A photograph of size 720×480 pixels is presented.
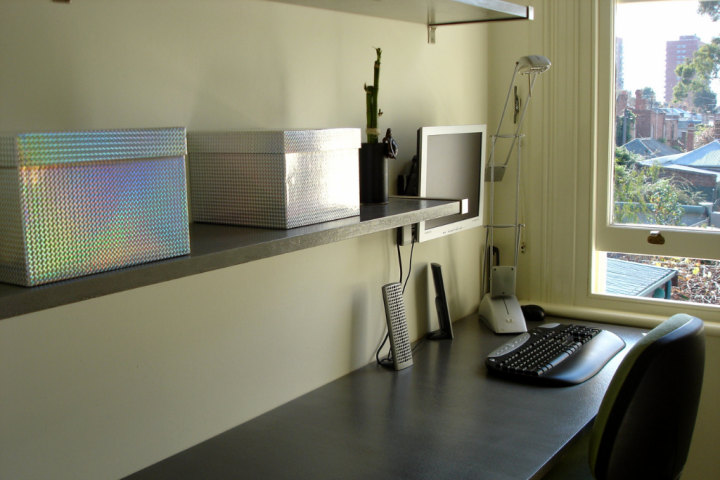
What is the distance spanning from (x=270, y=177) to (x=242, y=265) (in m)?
0.39

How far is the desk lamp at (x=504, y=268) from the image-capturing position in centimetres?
263

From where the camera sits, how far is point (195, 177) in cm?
159

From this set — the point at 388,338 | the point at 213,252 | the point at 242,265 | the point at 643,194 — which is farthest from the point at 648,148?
the point at 213,252

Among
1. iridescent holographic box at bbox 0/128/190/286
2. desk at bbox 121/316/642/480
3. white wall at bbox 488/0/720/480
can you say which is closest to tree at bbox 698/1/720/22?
white wall at bbox 488/0/720/480

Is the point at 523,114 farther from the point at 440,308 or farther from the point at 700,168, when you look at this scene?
the point at 440,308

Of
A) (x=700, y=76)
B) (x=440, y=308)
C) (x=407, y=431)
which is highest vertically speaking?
(x=700, y=76)

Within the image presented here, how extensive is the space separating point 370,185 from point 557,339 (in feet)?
3.07

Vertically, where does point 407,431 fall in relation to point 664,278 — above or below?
below

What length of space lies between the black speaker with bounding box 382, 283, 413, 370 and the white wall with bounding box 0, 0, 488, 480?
0.08 metres

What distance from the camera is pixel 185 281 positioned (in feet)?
5.45

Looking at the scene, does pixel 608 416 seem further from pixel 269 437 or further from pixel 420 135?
pixel 420 135

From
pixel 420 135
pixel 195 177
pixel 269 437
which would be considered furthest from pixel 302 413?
pixel 420 135

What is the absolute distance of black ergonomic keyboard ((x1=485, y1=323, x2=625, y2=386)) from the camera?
217 centimetres

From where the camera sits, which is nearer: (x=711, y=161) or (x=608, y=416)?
(x=608, y=416)
